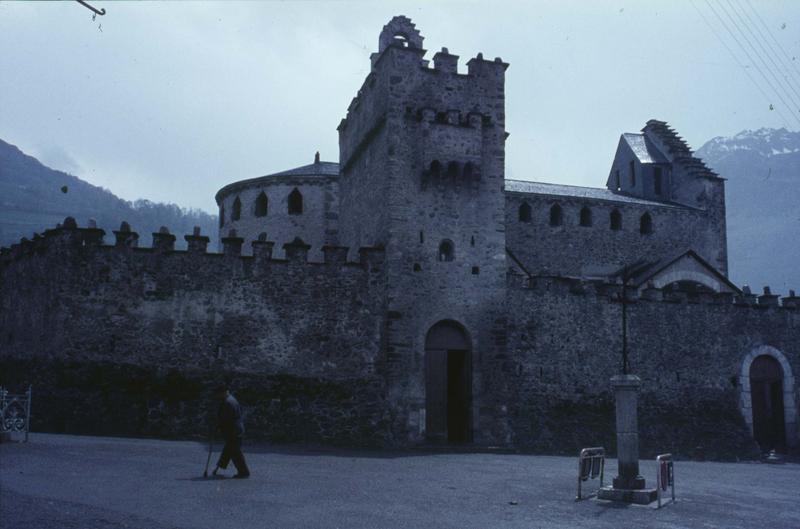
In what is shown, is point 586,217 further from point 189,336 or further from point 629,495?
point 629,495

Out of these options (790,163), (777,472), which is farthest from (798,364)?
(790,163)

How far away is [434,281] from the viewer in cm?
2452

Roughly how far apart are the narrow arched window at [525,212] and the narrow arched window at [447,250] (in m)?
12.9

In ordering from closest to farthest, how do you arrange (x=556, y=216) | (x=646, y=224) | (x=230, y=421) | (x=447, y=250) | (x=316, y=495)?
(x=316, y=495)
(x=230, y=421)
(x=447, y=250)
(x=556, y=216)
(x=646, y=224)

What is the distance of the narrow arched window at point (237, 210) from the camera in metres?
38.0

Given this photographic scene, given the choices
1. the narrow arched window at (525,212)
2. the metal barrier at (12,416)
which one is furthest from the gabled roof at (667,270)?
the metal barrier at (12,416)

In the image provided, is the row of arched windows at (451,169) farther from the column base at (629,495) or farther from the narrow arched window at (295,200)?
the column base at (629,495)

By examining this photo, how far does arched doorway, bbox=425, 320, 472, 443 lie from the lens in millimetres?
24125

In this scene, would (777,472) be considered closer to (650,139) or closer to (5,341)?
(5,341)

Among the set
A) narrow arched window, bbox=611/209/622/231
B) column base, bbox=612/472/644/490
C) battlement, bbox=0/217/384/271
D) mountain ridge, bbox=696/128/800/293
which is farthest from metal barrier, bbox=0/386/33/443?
mountain ridge, bbox=696/128/800/293

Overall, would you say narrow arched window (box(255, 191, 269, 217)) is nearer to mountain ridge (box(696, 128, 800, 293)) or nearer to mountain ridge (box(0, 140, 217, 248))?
mountain ridge (box(0, 140, 217, 248))

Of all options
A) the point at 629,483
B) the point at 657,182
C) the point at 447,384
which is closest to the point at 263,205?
the point at 447,384

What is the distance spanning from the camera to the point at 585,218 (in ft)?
126

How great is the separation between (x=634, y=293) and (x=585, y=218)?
10.2m
